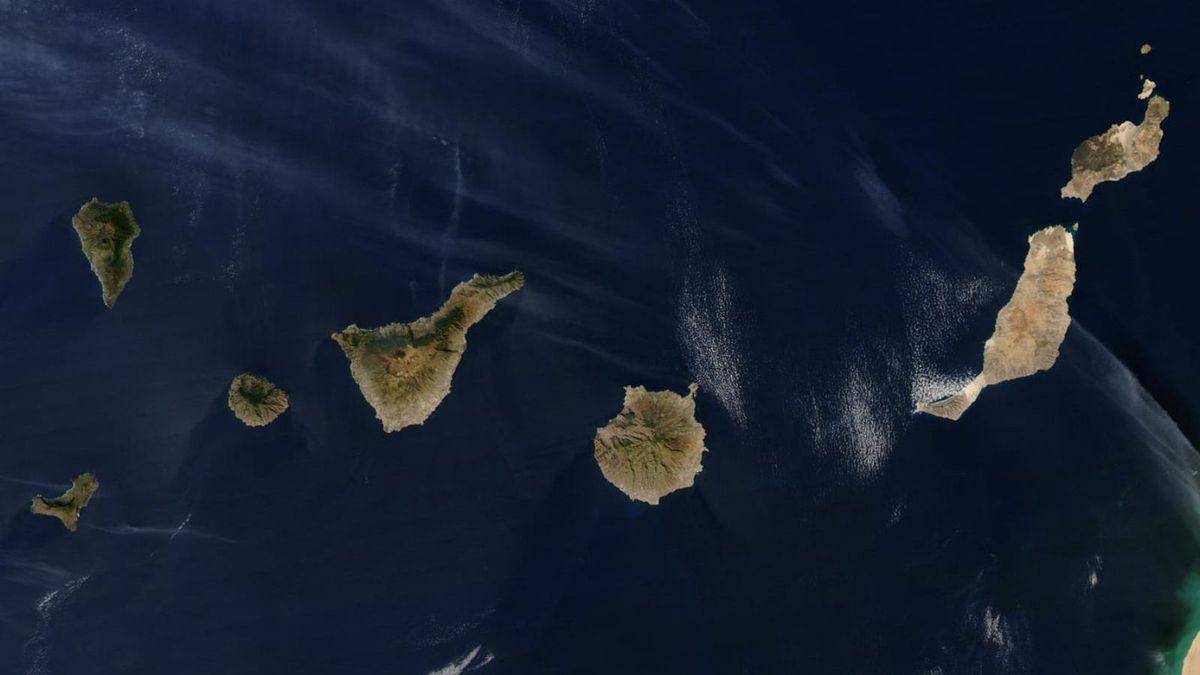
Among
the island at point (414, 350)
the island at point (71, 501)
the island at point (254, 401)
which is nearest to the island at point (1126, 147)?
the island at point (414, 350)

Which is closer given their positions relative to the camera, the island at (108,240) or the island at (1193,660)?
the island at (108,240)

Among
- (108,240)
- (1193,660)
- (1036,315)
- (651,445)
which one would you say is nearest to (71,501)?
(108,240)

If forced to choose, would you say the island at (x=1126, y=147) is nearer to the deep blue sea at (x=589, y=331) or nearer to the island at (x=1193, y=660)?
the deep blue sea at (x=589, y=331)

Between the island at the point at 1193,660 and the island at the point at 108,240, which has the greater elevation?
the island at the point at 1193,660

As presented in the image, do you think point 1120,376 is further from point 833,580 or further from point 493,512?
point 493,512

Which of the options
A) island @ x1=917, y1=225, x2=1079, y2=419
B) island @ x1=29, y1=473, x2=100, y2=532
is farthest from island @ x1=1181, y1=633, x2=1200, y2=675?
island @ x1=29, y1=473, x2=100, y2=532

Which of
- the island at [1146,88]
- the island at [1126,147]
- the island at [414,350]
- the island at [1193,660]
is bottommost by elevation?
the island at [414,350]

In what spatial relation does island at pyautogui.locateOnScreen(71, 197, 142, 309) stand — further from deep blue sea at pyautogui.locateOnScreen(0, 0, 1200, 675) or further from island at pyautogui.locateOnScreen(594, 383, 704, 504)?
island at pyautogui.locateOnScreen(594, 383, 704, 504)

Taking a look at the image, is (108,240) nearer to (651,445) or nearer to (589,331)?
(589,331)
